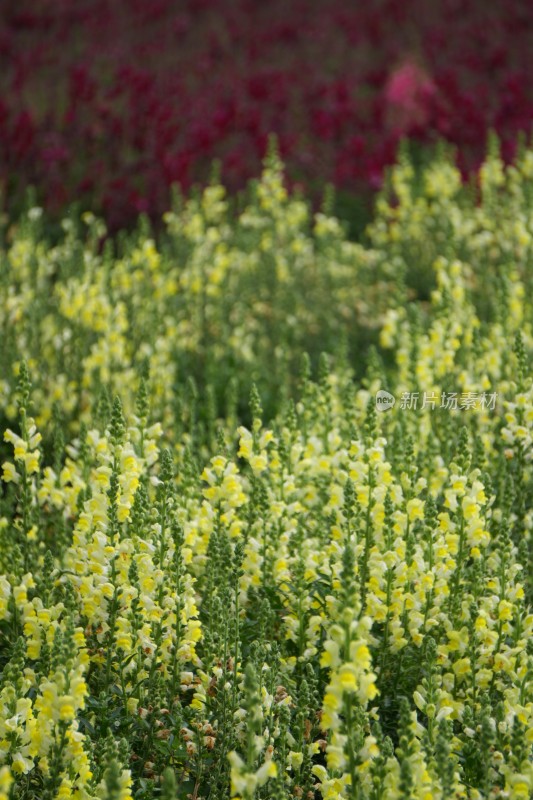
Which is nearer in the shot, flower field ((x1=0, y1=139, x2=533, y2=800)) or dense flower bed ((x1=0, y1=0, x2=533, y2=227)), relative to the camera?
flower field ((x1=0, y1=139, x2=533, y2=800))

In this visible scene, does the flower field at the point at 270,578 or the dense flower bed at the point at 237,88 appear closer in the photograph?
the flower field at the point at 270,578

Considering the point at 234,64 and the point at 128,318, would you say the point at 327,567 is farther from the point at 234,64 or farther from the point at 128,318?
the point at 234,64

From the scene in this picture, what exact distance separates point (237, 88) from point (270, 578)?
8562 mm

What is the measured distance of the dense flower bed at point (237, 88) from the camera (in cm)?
890

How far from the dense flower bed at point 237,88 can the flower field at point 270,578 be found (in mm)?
3979

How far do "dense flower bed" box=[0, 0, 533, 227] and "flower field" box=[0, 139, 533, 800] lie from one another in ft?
13.1

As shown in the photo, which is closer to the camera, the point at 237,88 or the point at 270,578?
the point at 270,578

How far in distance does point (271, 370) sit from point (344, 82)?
6245 mm

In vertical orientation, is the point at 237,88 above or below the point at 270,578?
above

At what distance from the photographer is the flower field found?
237 cm

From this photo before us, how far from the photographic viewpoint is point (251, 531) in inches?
132

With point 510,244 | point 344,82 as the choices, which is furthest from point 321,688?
point 344,82

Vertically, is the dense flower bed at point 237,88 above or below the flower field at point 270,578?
above

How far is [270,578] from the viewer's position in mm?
3234
